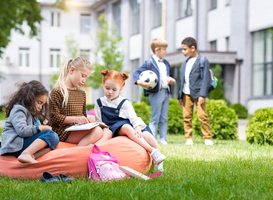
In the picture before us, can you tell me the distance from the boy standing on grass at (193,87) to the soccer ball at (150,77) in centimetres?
81

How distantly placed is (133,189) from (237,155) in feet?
8.97

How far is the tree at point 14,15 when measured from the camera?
14422mm

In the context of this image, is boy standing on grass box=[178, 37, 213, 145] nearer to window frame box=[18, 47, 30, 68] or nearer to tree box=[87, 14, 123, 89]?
tree box=[87, 14, 123, 89]

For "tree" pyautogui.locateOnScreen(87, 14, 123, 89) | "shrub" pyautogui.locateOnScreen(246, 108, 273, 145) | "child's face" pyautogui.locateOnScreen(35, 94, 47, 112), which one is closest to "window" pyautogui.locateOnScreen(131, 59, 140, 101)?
"tree" pyautogui.locateOnScreen(87, 14, 123, 89)

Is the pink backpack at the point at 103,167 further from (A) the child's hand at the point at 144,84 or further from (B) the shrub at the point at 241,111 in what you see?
(B) the shrub at the point at 241,111

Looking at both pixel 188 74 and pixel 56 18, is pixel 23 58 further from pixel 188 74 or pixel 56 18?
pixel 188 74

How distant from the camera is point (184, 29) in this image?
2516 centimetres

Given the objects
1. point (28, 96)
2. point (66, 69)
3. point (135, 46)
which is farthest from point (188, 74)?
point (135, 46)

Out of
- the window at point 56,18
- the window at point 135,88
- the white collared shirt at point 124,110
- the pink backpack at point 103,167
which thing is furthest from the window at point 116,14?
the pink backpack at point 103,167

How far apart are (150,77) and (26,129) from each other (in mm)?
3665

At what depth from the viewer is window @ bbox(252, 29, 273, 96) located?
20.1 m

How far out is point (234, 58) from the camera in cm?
2170

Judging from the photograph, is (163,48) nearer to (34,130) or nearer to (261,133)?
(261,133)

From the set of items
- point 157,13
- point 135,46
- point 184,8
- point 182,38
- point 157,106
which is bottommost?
point 157,106
